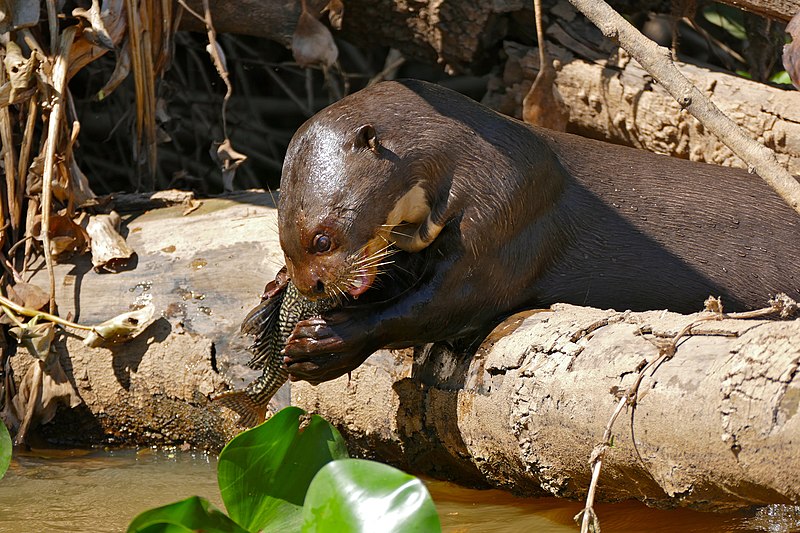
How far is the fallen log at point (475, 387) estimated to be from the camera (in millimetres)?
1534

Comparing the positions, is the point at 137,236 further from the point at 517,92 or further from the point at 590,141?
the point at 517,92

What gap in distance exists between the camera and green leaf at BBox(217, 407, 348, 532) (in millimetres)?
1646

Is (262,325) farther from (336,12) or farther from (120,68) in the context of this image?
(336,12)

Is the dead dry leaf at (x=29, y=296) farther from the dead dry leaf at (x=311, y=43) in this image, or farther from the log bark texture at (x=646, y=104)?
the log bark texture at (x=646, y=104)

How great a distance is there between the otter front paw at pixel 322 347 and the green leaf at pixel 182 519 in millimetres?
645

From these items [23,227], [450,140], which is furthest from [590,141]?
[23,227]

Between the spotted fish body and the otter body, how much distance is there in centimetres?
17

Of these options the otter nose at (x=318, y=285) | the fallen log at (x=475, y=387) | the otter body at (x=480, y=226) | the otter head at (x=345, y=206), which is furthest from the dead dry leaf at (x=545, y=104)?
the otter nose at (x=318, y=285)

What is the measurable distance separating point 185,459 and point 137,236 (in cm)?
62

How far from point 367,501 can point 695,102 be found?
86 cm

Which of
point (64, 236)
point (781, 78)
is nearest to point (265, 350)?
point (64, 236)

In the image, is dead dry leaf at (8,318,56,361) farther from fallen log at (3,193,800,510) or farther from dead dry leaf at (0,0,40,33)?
dead dry leaf at (0,0,40,33)

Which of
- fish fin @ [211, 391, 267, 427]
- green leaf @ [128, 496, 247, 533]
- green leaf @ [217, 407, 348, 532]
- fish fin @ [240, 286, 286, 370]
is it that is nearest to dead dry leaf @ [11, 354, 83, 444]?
fish fin @ [211, 391, 267, 427]

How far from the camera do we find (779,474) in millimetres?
1463
